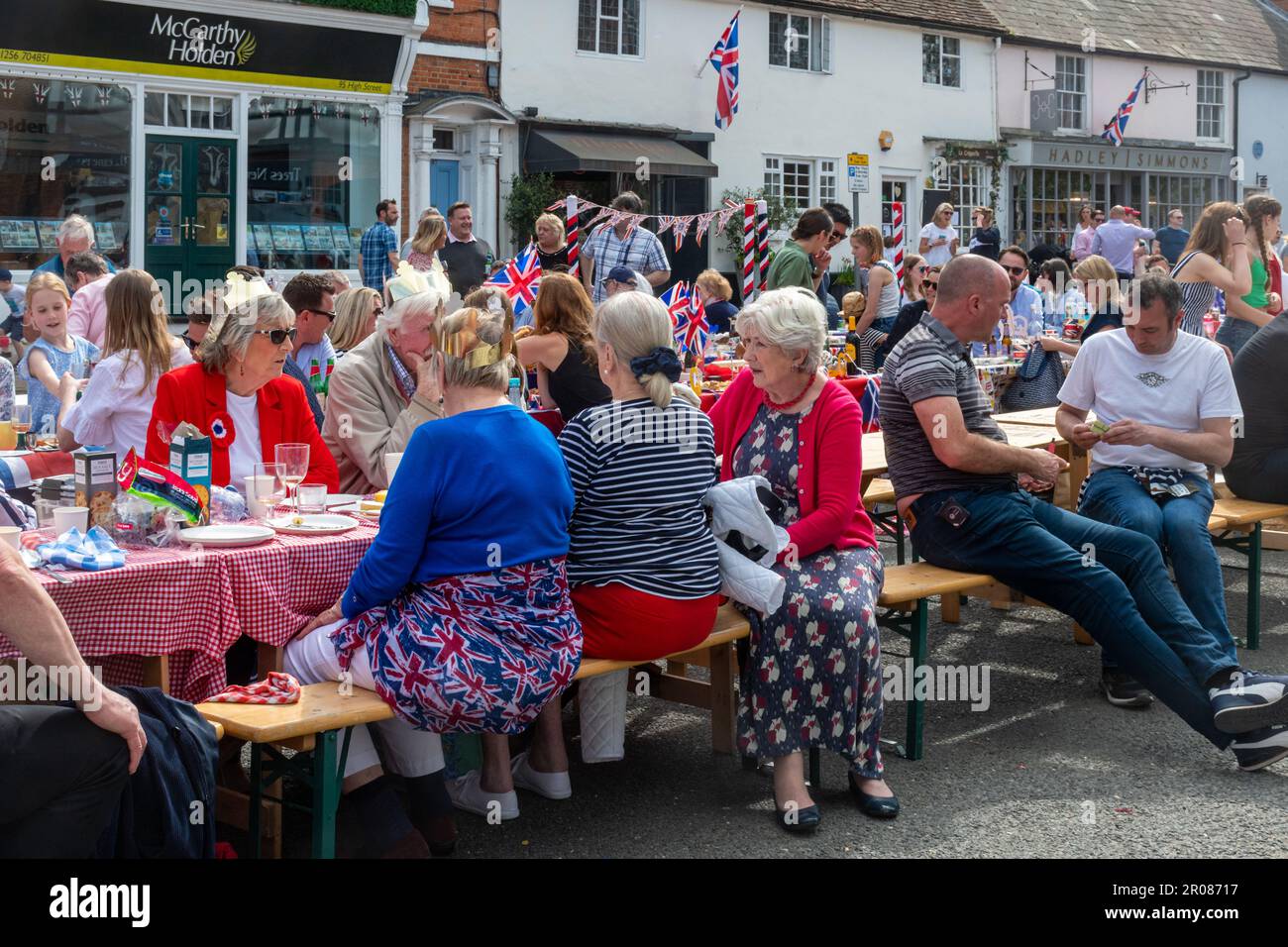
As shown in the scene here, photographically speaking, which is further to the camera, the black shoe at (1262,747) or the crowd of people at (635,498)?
the black shoe at (1262,747)

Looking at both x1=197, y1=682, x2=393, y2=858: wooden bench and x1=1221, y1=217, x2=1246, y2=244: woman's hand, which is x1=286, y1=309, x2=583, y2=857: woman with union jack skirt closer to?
x1=197, y1=682, x2=393, y2=858: wooden bench

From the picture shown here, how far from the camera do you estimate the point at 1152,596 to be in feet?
17.6

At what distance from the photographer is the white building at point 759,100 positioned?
70.7 ft

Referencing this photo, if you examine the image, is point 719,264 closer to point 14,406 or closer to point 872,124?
point 872,124

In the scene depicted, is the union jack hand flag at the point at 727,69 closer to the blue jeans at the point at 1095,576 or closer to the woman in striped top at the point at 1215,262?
the woman in striped top at the point at 1215,262

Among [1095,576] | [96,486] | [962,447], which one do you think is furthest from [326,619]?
[1095,576]

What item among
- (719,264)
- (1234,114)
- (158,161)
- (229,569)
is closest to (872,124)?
(719,264)

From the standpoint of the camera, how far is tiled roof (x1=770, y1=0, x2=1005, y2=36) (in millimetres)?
25109

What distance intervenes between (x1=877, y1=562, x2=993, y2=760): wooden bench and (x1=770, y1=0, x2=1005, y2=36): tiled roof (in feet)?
67.2

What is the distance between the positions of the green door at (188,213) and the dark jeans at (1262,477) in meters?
12.8

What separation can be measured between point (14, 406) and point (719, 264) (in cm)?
1813

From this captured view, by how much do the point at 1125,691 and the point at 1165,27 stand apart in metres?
30.6

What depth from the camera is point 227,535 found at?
13.7 feet

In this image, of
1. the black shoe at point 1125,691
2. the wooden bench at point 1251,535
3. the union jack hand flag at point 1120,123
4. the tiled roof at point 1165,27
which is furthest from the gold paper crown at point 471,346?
the union jack hand flag at point 1120,123
